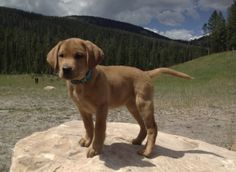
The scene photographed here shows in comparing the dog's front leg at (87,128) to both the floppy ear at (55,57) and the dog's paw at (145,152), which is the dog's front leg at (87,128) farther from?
the floppy ear at (55,57)

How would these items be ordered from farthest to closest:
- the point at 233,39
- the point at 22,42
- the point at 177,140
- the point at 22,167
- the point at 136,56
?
the point at 136,56
the point at 22,42
the point at 233,39
the point at 177,140
the point at 22,167

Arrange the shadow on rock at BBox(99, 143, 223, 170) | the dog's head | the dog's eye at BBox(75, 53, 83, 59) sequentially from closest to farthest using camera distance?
the dog's head
the dog's eye at BBox(75, 53, 83, 59)
the shadow on rock at BBox(99, 143, 223, 170)

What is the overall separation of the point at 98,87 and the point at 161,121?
13.3 m

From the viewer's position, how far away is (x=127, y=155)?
23.3 feet

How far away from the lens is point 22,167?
733 centimetres

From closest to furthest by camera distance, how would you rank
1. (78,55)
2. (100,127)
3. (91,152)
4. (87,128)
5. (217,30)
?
(78,55) → (100,127) → (91,152) → (87,128) → (217,30)

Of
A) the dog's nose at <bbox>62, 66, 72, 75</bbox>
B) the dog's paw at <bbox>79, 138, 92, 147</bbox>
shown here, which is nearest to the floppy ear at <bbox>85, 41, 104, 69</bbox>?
the dog's nose at <bbox>62, 66, 72, 75</bbox>

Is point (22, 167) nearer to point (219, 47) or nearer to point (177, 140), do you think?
point (177, 140)

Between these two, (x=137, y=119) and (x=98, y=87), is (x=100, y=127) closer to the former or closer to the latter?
(x=98, y=87)

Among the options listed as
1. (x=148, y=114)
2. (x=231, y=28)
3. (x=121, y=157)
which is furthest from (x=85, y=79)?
(x=231, y=28)

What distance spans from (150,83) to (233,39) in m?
95.3

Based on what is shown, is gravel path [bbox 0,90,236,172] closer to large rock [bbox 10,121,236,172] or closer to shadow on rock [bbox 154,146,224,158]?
large rock [bbox 10,121,236,172]

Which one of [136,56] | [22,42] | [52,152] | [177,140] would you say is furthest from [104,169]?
[136,56]

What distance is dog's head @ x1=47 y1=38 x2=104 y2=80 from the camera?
5618 millimetres
